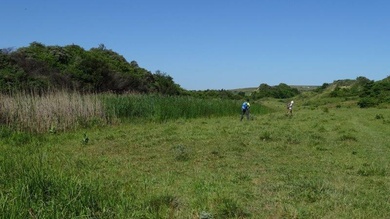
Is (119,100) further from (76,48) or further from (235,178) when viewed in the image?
(76,48)

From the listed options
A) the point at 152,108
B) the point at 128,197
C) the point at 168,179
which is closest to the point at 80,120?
the point at 152,108

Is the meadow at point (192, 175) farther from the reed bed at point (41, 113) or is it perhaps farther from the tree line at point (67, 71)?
the tree line at point (67, 71)

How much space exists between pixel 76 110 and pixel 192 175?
10054 mm

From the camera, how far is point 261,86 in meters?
101

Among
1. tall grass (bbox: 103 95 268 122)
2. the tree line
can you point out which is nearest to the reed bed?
tall grass (bbox: 103 95 268 122)

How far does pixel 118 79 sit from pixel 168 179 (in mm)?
32922

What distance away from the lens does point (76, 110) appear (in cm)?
1655

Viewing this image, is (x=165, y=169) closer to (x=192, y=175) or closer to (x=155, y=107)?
(x=192, y=175)

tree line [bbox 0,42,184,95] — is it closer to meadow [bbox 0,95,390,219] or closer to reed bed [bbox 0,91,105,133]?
reed bed [bbox 0,91,105,133]

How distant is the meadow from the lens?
16.7ft

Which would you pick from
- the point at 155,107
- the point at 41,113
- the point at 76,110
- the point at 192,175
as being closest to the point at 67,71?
the point at 155,107

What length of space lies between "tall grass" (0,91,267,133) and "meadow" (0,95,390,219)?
0.20 m

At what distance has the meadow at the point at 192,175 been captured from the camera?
5.10 meters

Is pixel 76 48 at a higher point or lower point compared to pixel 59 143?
higher
